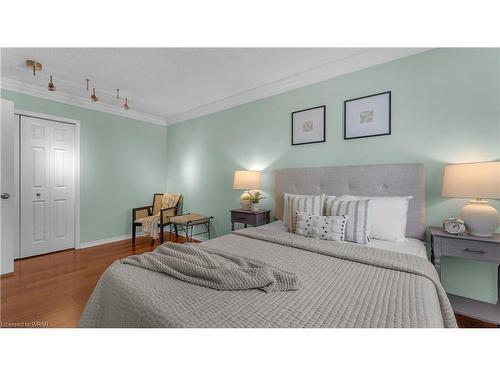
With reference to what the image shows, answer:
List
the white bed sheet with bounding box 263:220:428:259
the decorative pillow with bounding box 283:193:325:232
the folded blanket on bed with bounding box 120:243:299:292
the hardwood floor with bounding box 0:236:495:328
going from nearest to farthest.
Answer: the folded blanket on bed with bounding box 120:243:299:292, the white bed sheet with bounding box 263:220:428:259, the hardwood floor with bounding box 0:236:495:328, the decorative pillow with bounding box 283:193:325:232

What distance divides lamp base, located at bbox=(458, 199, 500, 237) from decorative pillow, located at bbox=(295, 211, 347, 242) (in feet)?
2.84

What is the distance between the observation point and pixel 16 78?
2.85 m

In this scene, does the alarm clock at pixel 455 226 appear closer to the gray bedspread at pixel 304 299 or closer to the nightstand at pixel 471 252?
the nightstand at pixel 471 252

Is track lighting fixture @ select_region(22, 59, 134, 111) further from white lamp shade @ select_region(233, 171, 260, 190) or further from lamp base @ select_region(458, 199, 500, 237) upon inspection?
lamp base @ select_region(458, 199, 500, 237)

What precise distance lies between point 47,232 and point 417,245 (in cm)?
467

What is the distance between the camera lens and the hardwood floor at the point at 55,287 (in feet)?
5.73

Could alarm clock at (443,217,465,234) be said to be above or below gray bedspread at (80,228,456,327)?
above

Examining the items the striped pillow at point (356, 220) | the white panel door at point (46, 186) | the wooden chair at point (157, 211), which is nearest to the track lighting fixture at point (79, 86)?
the white panel door at point (46, 186)

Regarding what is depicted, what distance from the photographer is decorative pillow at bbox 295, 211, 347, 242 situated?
1854 mm

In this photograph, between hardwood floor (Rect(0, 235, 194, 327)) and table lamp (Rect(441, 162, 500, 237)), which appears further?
hardwood floor (Rect(0, 235, 194, 327))

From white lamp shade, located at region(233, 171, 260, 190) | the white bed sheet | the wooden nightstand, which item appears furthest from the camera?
white lamp shade, located at region(233, 171, 260, 190)

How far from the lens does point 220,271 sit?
1.12 m

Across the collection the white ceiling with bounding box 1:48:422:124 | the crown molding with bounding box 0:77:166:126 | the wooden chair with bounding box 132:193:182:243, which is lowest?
the wooden chair with bounding box 132:193:182:243

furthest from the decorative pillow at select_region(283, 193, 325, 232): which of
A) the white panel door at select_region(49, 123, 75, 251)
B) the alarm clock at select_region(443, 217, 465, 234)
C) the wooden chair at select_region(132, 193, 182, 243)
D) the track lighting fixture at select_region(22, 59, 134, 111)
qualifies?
the white panel door at select_region(49, 123, 75, 251)
